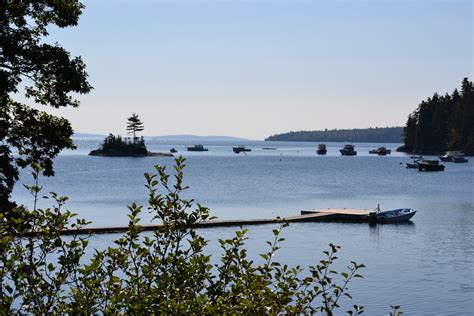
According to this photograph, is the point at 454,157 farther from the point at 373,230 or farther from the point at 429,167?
the point at 373,230

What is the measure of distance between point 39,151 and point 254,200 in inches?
2463

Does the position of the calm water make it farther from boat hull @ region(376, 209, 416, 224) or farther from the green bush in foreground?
the green bush in foreground

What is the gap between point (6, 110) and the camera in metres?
18.8

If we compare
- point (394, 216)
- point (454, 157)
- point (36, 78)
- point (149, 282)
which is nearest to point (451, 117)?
point (454, 157)

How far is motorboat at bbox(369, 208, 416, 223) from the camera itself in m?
54.7

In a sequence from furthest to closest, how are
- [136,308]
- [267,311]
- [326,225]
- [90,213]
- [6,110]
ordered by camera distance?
[90,213], [326,225], [6,110], [267,311], [136,308]

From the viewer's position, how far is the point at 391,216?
Answer: 5647 cm

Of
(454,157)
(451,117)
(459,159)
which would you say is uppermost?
(451,117)

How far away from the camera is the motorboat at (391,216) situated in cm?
5472

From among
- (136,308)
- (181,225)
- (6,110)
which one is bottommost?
(136,308)

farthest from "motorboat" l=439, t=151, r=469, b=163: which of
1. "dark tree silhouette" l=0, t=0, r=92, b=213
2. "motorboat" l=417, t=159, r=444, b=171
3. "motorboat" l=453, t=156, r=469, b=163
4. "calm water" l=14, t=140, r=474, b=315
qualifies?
"dark tree silhouette" l=0, t=0, r=92, b=213

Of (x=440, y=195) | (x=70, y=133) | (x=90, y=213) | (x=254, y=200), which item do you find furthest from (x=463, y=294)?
(x=440, y=195)

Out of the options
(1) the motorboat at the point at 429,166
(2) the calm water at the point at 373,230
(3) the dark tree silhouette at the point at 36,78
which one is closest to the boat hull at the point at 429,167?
(1) the motorboat at the point at 429,166

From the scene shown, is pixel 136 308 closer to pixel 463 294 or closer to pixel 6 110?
pixel 6 110
